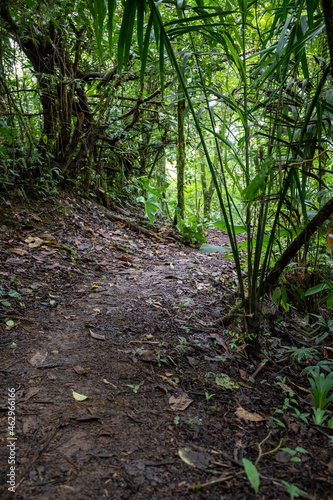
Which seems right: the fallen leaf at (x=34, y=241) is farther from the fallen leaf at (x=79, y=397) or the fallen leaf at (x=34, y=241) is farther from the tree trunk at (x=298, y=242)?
the tree trunk at (x=298, y=242)

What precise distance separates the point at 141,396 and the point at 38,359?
48 centimetres

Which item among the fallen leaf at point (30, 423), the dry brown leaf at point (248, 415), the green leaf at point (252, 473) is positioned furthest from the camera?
the dry brown leaf at point (248, 415)

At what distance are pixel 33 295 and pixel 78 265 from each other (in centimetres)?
69

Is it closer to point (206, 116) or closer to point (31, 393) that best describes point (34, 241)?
point (31, 393)

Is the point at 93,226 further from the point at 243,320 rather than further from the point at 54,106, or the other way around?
the point at 243,320

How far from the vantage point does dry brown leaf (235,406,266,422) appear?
105 cm

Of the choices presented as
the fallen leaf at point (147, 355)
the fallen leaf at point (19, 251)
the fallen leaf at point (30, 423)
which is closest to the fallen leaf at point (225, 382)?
the fallen leaf at point (147, 355)

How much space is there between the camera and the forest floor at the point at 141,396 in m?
0.79

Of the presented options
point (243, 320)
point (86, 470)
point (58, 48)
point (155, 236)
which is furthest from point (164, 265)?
point (58, 48)

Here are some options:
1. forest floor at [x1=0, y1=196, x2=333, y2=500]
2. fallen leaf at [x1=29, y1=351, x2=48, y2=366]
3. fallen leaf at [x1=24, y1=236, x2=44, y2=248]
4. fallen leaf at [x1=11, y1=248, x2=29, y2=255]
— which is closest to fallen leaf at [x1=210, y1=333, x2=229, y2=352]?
forest floor at [x1=0, y1=196, x2=333, y2=500]

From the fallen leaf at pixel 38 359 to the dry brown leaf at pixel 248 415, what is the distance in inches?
31.6

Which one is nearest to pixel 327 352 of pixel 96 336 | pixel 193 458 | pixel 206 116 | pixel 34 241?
pixel 193 458

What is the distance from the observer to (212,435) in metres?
0.97

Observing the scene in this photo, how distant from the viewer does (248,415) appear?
1065mm
